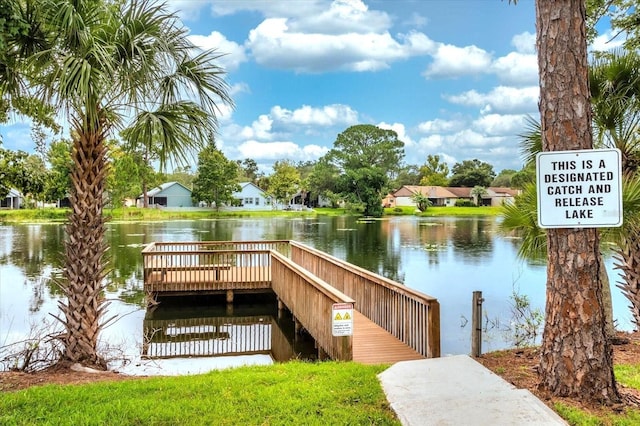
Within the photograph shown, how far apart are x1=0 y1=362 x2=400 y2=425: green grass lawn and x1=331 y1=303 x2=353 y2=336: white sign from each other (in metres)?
0.69

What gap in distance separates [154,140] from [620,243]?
5866mm

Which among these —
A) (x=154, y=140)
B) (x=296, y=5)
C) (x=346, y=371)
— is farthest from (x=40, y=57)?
(x=296, y=5)

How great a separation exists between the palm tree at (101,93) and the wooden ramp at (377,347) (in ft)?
10.6

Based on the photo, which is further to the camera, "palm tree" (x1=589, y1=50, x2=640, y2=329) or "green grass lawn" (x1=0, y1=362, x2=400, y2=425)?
"palm tree" (x1=589, y1=50, x2=640, y2=329)

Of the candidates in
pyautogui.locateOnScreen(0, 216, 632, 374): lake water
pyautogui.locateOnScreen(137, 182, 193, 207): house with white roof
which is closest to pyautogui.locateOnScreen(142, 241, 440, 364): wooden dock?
pyautogui.locateOnScreen(0, 216, 632, 374): lake water

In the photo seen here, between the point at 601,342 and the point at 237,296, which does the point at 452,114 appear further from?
the point at 601,342

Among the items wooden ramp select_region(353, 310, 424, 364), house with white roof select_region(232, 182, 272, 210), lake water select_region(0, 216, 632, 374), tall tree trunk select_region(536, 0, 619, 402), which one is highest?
house with white roof select_region(232, 182, 272, 210)

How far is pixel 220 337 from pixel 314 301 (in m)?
2.81

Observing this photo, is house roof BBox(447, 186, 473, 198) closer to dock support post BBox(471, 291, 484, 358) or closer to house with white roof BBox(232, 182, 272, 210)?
house with white roof BBox(232, 182, 272, 210)

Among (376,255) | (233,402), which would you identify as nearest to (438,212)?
(376,255)

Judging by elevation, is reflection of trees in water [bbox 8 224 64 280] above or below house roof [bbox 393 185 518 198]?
below

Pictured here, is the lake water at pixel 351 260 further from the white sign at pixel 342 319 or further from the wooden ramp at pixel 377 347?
the white sign at pixel 342 319

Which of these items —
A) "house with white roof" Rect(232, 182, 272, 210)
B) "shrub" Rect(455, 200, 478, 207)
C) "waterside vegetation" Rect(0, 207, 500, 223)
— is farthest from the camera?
"shrub" Rect(455, 200, 478, 207)

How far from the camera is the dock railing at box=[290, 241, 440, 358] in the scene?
4820 millimetres
